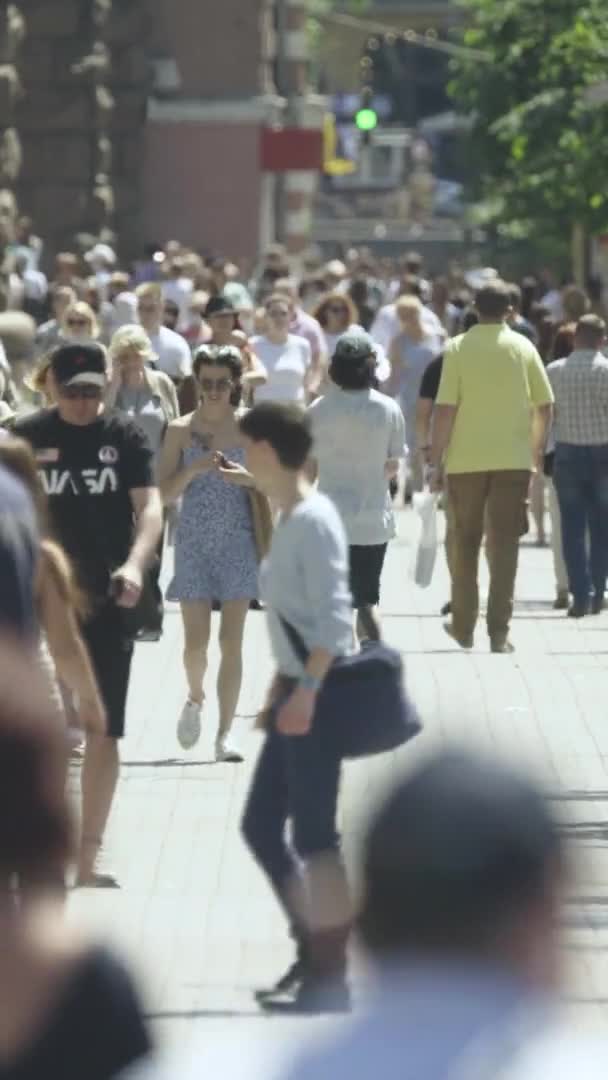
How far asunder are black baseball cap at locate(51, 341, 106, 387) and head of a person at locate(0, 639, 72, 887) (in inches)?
244

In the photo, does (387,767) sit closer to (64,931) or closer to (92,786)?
(92,786)

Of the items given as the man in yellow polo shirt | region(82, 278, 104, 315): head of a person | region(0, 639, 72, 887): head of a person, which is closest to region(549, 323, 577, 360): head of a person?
the man in yellow polo shirt

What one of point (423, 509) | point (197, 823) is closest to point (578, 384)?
point (423, 509)

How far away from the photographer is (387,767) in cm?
1250

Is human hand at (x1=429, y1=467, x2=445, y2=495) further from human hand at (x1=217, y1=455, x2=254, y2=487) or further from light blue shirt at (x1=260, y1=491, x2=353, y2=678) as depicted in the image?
light blue shirt at (x1=260, y1=491, x2=353, y2=678)

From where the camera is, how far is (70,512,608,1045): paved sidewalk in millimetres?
8812

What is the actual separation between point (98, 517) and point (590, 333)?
304 inches

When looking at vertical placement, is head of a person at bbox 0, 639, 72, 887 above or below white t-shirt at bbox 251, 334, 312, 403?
above

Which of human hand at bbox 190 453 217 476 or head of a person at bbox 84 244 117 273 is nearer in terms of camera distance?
human hand at bbox 190 453 217 476

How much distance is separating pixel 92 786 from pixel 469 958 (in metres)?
6.18

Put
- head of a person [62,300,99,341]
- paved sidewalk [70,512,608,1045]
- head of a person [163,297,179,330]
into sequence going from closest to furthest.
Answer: paved sidewalk [70,512,608,1045] < head of a person [62,300,99,341] < head of a person [163,297,179,330]

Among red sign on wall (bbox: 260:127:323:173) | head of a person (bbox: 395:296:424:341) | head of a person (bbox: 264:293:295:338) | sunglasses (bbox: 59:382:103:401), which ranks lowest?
red sign on wall (bbox: 260:127:323:173)

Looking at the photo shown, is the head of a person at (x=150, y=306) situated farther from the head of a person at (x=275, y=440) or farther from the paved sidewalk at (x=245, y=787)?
the head of a person at (x=275, y=440)

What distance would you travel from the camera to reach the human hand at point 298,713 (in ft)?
26.6
